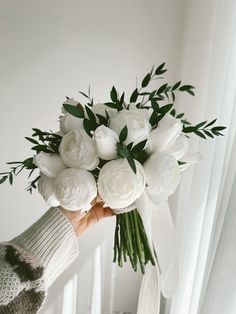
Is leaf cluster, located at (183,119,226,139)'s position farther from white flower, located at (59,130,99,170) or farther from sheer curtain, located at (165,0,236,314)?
white flower, located at (59,130,99,170)

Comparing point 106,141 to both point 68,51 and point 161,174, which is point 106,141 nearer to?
point 161,174

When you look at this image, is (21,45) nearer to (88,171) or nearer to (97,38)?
(97,38)

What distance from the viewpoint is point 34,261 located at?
758mm

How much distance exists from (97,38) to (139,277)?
92 centimetres

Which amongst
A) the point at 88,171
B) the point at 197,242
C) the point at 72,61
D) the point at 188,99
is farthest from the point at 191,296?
the point at 72,61

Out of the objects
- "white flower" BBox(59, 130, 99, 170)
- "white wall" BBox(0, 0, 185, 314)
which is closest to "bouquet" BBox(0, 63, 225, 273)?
"white flower" BBox(59, 130, 99, 170)

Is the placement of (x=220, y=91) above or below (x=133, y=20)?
below

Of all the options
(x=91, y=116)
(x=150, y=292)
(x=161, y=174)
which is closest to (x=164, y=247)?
(x=150, y=292)

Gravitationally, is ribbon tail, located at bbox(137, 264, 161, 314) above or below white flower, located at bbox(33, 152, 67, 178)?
below

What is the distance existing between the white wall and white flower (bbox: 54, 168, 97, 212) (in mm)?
636

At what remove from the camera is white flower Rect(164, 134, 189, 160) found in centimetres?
72

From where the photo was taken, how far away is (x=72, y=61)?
1240 millimetres

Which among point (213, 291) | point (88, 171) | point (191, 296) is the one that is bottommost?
point (191, 296)

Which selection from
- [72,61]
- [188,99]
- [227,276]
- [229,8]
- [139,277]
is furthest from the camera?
[139,277]
